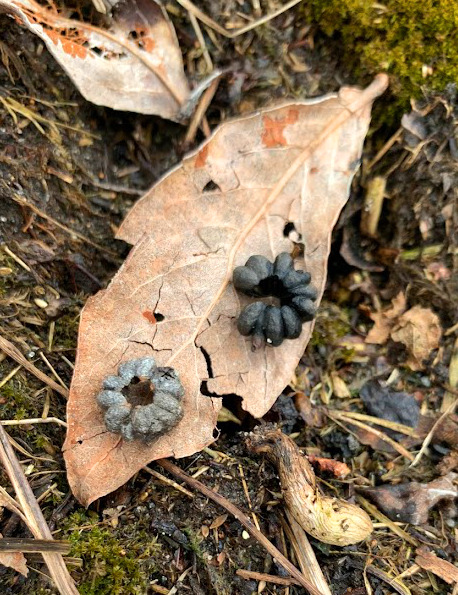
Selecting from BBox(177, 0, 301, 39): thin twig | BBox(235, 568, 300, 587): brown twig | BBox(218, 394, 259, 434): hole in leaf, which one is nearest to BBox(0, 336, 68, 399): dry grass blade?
BBox(218, 394, 259, 434): hole in leaf

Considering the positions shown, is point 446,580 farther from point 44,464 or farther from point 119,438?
point 44,464

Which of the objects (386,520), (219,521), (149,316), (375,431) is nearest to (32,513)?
(219,521)

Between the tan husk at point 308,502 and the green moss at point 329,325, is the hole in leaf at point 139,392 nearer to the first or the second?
the tan husk at point 308,502

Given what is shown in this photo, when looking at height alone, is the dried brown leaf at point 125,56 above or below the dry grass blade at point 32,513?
above

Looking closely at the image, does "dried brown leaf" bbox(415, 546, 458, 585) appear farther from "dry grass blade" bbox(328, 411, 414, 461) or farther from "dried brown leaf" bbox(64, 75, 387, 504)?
"dried brown leaf" bbox(64, 75, 387, 504)

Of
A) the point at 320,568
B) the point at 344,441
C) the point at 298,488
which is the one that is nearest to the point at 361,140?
the point at 344,441

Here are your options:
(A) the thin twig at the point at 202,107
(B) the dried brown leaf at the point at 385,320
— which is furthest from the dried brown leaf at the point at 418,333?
(A) the thin twig at the point at 202,107
